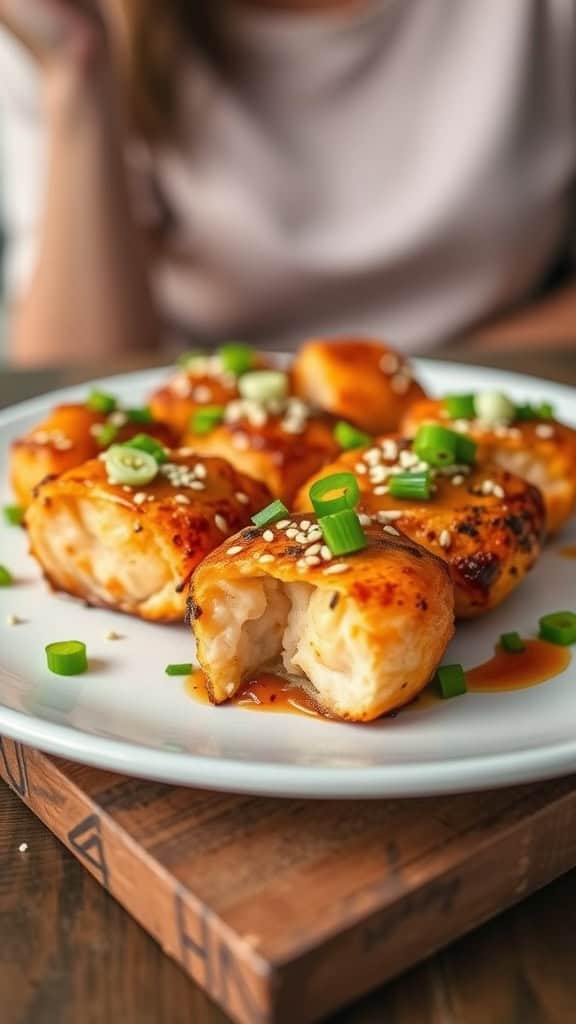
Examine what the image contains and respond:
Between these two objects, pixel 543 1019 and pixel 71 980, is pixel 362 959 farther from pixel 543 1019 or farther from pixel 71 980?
pixel 71 980

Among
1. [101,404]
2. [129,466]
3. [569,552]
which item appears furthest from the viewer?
[101,404]

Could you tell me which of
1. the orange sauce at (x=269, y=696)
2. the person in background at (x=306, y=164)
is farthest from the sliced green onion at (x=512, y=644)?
the person in background at (x=306, y=164)

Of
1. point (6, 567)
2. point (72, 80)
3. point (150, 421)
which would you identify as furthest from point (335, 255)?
point (6, 567)

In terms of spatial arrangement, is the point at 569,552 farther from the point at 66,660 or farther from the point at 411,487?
the point at 66,660

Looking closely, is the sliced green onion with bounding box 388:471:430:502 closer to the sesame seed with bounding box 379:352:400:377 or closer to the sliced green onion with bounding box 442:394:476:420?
the sliced green onion with bounding box 442:394:476:420

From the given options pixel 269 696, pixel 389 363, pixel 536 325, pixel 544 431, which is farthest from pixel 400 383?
pixel 536 325

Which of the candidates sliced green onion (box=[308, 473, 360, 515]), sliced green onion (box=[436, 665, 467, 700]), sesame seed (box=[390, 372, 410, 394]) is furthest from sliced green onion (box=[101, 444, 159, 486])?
sesame seed (box=[390, 372, 410, 394])
